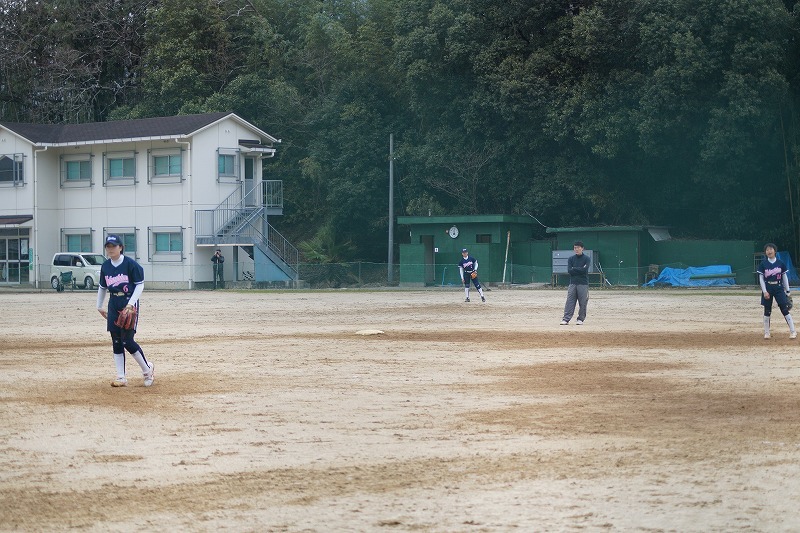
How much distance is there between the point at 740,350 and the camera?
19266 millimetres

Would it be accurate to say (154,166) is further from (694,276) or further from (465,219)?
(694,276)

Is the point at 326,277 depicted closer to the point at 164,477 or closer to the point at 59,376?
the point at 59,376

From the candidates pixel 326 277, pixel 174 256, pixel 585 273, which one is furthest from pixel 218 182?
pixel 585 273

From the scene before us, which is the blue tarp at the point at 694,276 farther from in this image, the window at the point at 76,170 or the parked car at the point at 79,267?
the window at the point at 76,170

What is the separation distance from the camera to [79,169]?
195 feet

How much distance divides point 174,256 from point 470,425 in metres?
46.7

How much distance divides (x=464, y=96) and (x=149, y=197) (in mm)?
17329

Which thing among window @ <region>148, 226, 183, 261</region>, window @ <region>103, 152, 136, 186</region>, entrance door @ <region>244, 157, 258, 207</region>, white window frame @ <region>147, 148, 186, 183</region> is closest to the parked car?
window @ <region>148, 226, 183, 261</region>

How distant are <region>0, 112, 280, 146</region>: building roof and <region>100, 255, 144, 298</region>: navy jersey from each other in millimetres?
41114

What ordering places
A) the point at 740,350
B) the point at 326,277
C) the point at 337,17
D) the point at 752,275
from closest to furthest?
the point at 740,350, the point at 752,275, the point at 326,277, the point at 337,17

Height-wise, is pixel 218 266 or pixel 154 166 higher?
pixel 154 166

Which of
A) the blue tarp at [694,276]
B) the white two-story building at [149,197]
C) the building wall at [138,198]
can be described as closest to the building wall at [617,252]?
the blue tarp at [694,276]

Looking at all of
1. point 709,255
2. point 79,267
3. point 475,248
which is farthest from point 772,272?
point 79,267

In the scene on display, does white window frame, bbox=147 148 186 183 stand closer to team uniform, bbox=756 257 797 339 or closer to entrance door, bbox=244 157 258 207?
entrance door, bbox=244 157 258 207
